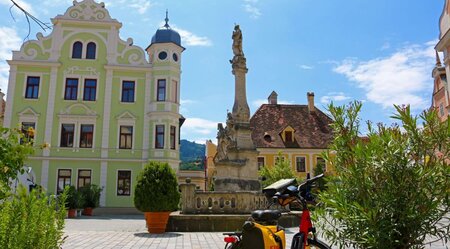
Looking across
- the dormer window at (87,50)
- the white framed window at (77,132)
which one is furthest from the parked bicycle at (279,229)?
the dormer window at (87,50)

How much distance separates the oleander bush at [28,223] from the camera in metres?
3.21

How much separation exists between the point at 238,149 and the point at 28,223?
1069cm

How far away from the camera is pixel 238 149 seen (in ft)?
45.4

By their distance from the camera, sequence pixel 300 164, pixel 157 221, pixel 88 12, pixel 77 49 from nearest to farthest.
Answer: pixel 157 221 → pixel 77 49 → pixel 88 12 → pixel 300 164

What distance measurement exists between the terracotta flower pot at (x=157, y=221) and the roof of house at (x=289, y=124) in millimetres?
25206

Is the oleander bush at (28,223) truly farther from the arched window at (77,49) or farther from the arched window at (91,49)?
the arched window at (77,49)

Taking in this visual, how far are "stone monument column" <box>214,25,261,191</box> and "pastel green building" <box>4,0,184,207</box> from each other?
515 inches

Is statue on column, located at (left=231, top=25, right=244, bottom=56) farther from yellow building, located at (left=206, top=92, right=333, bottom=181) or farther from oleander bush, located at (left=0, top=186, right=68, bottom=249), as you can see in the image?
yellow building, located at (left=206, top=92, right=333, bottom=181)

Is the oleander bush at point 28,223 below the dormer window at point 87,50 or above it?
below

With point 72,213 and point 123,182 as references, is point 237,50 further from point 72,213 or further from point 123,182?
point 123,182

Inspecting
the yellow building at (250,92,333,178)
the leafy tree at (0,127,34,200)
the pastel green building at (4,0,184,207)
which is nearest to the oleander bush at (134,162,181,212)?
the leafy tree at (0,127,34,200)

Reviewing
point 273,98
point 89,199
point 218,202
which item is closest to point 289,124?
point 273,98

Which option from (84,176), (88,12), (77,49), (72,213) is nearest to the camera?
(72,213)

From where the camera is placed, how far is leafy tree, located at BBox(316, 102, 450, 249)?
304 cm
